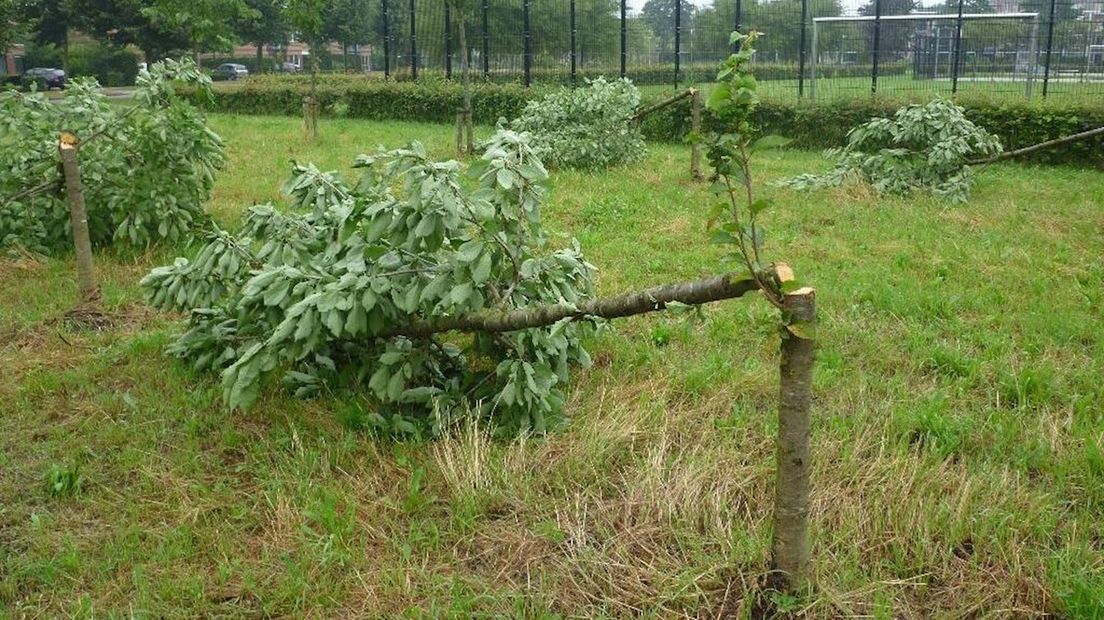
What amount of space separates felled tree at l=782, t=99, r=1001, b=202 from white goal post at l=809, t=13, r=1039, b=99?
7.26 meters

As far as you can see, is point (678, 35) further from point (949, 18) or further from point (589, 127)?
point (589, 127)

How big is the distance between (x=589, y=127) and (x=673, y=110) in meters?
4.96

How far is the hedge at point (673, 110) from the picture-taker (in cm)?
1347

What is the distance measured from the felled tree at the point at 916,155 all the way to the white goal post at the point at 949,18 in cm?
726

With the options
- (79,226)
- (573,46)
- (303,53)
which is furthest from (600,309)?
(303,53)

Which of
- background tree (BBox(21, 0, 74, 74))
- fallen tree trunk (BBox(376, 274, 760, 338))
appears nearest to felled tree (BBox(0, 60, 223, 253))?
fallen tree trunk (BBox(376, 274, 760, 338))

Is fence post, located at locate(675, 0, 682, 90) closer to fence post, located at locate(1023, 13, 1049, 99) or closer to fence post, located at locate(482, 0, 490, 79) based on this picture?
fence post, located at locate(482, 0, 490, 79)

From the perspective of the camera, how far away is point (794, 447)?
2.61m

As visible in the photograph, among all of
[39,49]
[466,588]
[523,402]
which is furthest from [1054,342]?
[39,49]

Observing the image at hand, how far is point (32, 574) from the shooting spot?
3002 millimetres

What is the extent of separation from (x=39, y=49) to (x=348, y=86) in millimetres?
36082

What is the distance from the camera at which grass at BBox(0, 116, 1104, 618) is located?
2.86 m

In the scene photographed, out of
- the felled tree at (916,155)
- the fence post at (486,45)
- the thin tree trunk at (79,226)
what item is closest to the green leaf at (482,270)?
the thin tree trunk at (79,226)

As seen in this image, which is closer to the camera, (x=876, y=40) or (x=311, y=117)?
(x=311, y=117)
